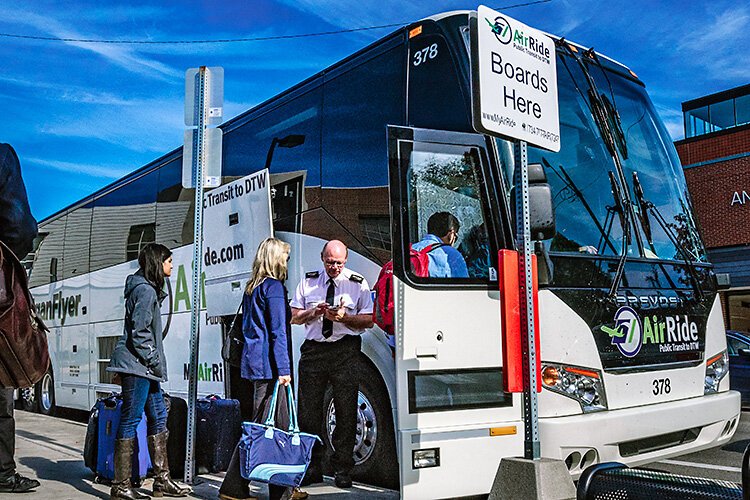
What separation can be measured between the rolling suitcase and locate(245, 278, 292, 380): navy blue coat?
53.3 inches

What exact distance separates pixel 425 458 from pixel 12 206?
3.08 metres

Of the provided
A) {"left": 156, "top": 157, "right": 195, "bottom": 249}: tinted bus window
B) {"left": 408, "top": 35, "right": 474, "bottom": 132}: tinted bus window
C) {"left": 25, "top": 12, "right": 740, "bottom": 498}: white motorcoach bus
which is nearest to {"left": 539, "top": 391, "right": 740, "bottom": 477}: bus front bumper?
{"left": 25, "top": 12, "right": 740, "bottom": 498}: white motorcoach bus

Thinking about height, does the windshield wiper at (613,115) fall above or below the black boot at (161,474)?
above

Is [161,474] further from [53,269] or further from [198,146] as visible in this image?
[53,269]

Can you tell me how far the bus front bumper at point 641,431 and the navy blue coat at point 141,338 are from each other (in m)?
2.78

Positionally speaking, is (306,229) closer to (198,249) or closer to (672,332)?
(198,249)

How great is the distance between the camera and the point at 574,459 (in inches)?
193

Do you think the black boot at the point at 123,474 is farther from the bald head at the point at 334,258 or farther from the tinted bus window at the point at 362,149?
the tinted bus window at the point at 362,149

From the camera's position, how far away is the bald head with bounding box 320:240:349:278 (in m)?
6.04

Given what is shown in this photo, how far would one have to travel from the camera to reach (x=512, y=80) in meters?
4.45

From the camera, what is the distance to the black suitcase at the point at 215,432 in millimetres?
6562

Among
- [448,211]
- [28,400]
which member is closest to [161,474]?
[448,211]

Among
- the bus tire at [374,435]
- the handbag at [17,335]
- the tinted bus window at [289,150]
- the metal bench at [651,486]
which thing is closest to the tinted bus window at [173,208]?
the tinted bus window at [289,150]

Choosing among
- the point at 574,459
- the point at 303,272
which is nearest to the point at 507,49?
the point at 574,459
